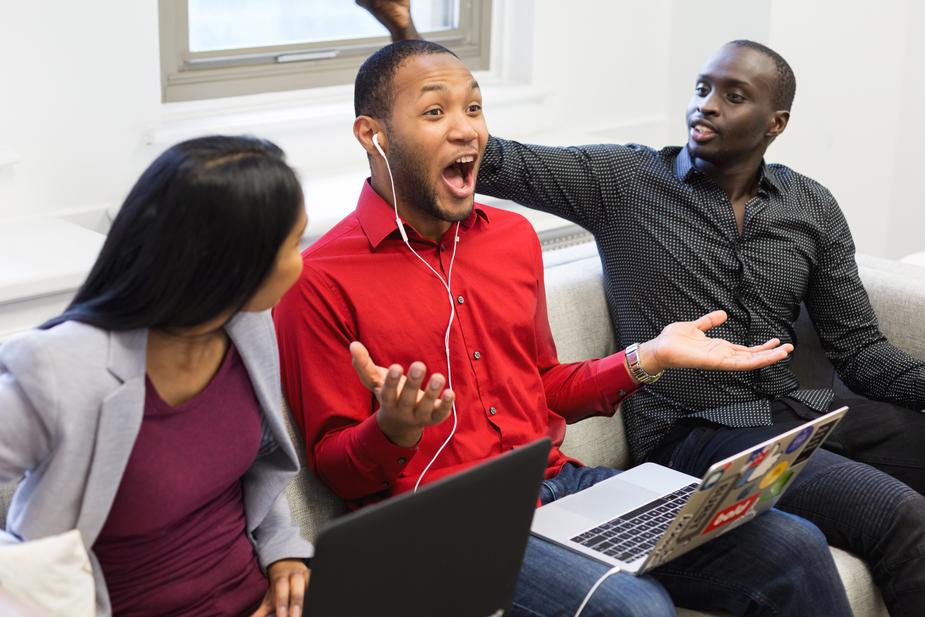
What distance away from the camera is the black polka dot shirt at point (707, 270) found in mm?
2182

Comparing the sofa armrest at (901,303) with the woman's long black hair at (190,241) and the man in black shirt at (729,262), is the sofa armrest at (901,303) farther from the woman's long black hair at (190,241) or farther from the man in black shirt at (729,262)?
the woman's long black hair at (190,241)

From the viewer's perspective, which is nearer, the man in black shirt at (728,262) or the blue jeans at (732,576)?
the blue jeans at (732,576)

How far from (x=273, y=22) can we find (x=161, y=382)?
2.16m

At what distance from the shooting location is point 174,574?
1.46 metres

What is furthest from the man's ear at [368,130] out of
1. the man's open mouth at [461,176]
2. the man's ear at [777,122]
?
the man's ear at [777,122]

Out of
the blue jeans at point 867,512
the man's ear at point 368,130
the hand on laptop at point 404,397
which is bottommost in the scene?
the blue jeans at point 867,512

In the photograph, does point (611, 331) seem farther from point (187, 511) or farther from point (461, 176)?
point (187, 511)

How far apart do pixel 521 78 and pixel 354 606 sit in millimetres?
→ 2764

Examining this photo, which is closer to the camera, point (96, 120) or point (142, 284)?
point (142, 284)

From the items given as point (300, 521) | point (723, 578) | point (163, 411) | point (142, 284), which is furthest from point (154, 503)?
point (723, 578)

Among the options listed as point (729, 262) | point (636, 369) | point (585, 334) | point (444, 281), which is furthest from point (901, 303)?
point (444, 281)

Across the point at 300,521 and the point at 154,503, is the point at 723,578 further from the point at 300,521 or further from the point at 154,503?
the point at 154,503

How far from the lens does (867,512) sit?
1953 mm

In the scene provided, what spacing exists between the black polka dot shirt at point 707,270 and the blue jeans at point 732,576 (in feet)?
1.30
